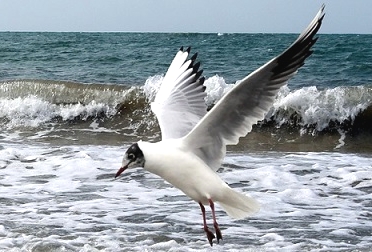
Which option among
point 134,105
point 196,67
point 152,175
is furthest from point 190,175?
point 134,105

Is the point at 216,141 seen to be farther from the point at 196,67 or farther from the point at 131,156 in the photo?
the point at 196,67

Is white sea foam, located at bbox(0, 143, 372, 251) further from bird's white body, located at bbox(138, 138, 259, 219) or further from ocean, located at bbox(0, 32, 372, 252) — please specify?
bird's white body, located at bbox(138, 138, 259, 219)

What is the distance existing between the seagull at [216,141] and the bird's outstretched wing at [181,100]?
0.02m

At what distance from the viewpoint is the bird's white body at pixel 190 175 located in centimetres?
401

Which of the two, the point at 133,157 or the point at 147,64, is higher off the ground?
the point at 147,64

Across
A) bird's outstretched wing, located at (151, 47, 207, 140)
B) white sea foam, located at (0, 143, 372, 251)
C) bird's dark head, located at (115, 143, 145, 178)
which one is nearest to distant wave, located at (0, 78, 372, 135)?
white sea foam, located at (0, 143, 372, 251)

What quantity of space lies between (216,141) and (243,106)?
0.31 meters

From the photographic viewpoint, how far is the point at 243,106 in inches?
166

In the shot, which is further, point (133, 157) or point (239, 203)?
point (239, 203)

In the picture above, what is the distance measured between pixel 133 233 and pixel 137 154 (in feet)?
6.60

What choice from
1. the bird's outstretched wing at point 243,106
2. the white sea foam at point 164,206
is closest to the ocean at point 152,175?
the white sea foam at point 164,206

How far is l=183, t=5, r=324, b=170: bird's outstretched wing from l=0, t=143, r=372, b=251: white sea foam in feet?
3.98

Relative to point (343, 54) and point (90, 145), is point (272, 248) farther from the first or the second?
point (343, 54)

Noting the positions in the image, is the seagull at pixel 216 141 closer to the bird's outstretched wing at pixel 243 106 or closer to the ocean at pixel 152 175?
the bird's outstretched wing at pixel 243 106
